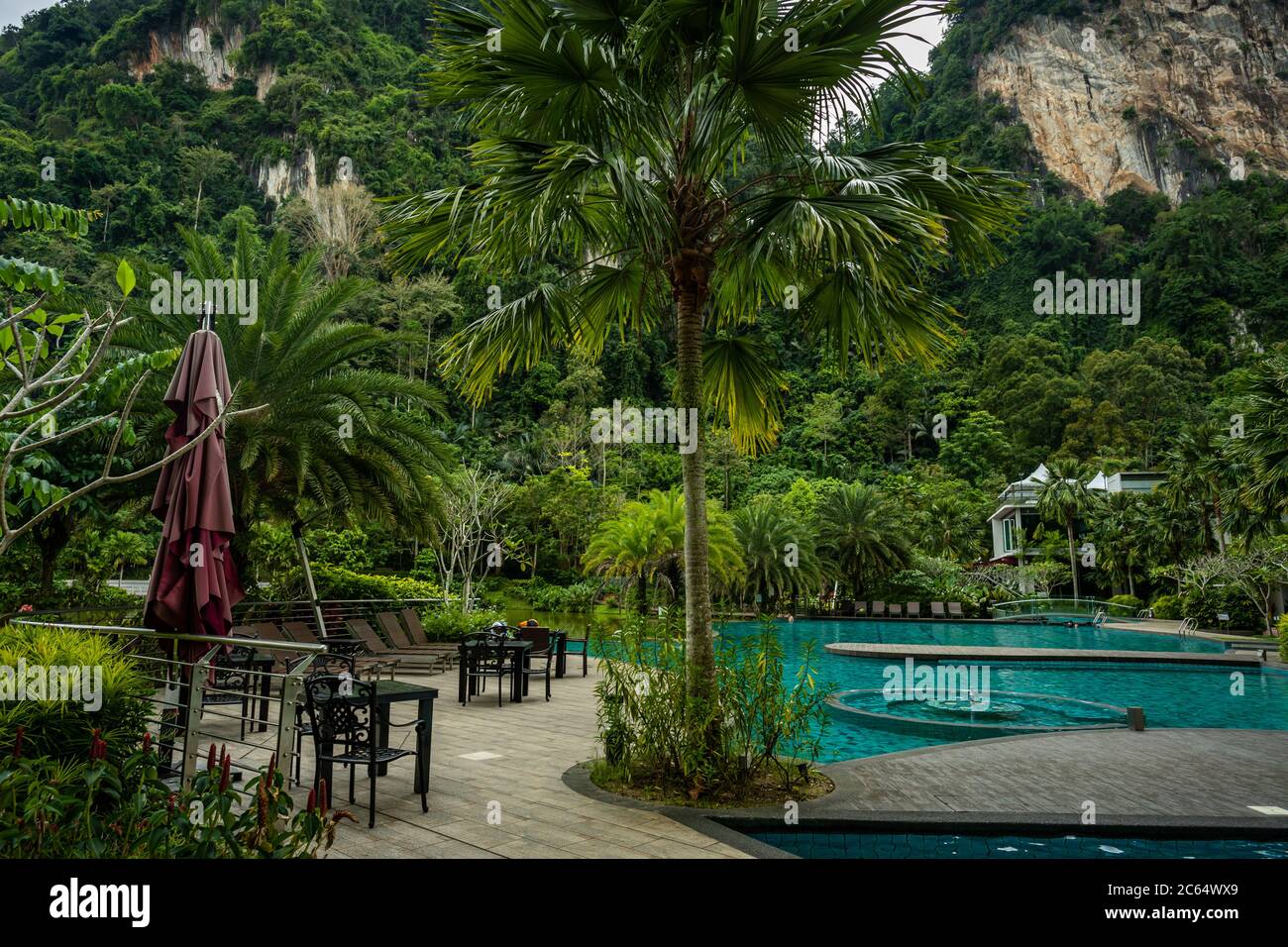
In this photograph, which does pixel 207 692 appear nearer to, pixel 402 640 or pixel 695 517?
pixel 695 517

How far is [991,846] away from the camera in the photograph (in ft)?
15.4

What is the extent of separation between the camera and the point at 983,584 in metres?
32.1

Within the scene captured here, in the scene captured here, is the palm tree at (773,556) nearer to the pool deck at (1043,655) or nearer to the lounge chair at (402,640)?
the pool deck at (1043,655)

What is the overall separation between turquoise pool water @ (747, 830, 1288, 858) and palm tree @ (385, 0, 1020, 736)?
115 cm

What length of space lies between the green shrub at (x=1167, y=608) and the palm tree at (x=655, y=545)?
17.6 m

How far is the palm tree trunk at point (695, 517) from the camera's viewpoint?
5.49m

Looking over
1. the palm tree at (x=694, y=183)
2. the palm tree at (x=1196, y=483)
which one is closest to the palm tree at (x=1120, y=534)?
→ the palm tree at (x=1196, y=483)

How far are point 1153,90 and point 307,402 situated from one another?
334 ft

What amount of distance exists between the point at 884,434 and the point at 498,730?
5370 centimetres

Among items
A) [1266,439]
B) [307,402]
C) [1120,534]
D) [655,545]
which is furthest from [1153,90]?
[307,402]

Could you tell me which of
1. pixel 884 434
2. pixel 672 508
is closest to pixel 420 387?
pixel 672 508

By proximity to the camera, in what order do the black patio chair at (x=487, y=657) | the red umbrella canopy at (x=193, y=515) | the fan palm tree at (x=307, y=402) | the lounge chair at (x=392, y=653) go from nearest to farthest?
the red umbrella canopy at (x=193, y=515) < the black patio chair at (x=487, y=657) < the fan palm tree at (x=307, y=402) < the lounge chair at (x=392, y=653)

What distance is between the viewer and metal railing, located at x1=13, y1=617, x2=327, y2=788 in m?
4.10
